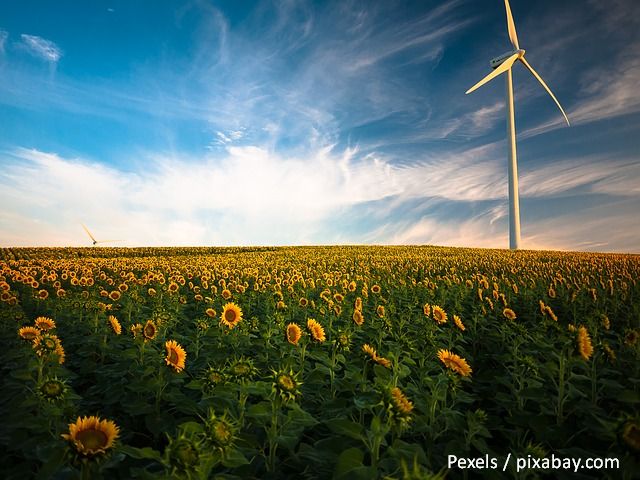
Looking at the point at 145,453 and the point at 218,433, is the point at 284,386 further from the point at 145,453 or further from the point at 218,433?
the point at 145,453

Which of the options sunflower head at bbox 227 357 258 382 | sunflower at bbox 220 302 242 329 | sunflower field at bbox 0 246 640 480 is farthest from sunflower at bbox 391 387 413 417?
sunflower at bbox 220 302 242 329

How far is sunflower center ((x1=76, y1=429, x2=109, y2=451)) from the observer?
2.08 meters

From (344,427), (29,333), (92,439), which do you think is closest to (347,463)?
(344,427)

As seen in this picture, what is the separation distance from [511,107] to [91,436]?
5104 cm

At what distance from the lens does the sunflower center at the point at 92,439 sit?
2076 millimetres

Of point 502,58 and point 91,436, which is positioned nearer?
point 91,436

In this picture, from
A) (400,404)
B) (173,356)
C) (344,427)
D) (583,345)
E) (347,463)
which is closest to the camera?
(347,463)

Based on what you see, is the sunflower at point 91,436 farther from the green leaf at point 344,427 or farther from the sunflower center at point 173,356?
the sunflower center at point 173,356

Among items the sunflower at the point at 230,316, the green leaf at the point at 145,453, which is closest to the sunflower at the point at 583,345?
the green leaf at the point at 145,453

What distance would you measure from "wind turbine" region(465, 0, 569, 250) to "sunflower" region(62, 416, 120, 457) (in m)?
41.9

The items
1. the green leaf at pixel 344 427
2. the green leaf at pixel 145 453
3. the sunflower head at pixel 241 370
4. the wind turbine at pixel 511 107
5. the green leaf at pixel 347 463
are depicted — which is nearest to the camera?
the green leaf at pixel 145 453

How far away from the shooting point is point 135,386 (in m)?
3.69

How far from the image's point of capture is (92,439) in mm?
2105

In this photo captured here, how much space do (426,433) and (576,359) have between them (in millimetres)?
1662
